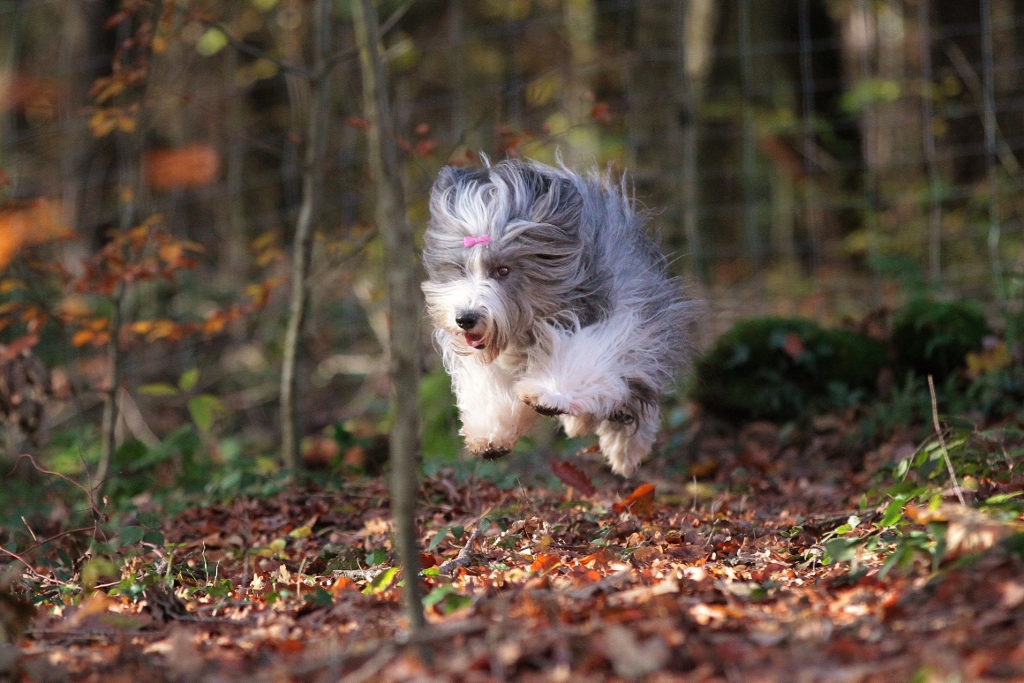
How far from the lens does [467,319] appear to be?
3762 mm

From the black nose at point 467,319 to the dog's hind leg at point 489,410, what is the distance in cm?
37

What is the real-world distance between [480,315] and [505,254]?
0.31 m

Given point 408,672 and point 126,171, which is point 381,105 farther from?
point 126,171

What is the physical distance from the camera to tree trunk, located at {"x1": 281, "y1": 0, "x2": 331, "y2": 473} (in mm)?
4883

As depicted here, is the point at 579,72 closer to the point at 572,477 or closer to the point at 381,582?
the point at 572,477

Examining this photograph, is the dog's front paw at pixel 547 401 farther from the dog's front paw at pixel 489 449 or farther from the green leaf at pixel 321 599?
the green leaf at pixel 321 599

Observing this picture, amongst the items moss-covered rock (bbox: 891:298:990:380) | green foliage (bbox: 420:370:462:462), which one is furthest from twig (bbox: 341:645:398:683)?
moss-covered rock (bbox: 891:298:990:380)

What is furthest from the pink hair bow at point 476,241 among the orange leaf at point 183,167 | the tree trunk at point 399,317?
the orange leaf at point 183,167

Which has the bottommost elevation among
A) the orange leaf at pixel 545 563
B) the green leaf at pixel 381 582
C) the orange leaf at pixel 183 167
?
the orange leaf at pixel 545 563

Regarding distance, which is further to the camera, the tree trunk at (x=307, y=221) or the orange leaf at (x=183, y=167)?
the orange leaf at (x=183, y=167)

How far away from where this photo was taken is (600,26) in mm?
10734

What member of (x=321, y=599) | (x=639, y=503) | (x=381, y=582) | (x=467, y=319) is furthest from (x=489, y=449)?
(x=321, y=599)

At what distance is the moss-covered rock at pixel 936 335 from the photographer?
5.57 metres

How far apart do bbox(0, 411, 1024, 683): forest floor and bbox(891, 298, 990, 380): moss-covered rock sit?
1.58m
